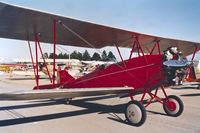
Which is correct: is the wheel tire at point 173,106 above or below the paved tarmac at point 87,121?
above

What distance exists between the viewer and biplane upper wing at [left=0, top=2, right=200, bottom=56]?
5.70m

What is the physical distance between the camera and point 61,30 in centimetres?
713

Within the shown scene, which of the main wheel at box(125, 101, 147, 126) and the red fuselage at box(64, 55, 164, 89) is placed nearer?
the main wheel at box(125, 101, 147, 126)

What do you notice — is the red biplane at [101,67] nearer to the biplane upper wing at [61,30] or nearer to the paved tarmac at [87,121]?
the biplane upper wing at [61,30]

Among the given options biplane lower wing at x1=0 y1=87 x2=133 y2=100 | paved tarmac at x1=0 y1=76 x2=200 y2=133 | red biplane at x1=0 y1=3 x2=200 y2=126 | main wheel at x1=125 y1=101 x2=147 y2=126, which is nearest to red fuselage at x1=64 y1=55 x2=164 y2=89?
red biplane at x1=0 y1=3 x2=200 y2=126

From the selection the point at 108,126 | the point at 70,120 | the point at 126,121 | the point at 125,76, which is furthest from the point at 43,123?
the point at 125,76

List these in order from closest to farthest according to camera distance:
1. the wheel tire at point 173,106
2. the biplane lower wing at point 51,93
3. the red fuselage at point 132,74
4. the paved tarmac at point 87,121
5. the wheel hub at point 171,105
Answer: the biplane lower wing at point 51,93 → the paved tarmac at point 87,121 → the red fuselage at point 132,74 → the wheel tire at point 173,106 → the wheel hub at point 171,105

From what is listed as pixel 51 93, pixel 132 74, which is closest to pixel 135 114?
pixel 132 74

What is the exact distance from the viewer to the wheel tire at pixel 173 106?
6871mm

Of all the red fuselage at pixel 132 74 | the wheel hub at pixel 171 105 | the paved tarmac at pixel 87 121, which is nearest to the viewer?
the paved tarmac at pixel 87 121

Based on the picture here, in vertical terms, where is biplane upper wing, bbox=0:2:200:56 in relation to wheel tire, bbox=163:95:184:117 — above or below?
above

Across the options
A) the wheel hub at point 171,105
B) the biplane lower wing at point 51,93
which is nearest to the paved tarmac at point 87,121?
the wheel hub at point 171,105

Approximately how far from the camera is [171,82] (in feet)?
20.2

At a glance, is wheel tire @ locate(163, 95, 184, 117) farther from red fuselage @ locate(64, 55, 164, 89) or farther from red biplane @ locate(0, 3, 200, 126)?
red fuselage @ locate(64, 55, 164, 89)
